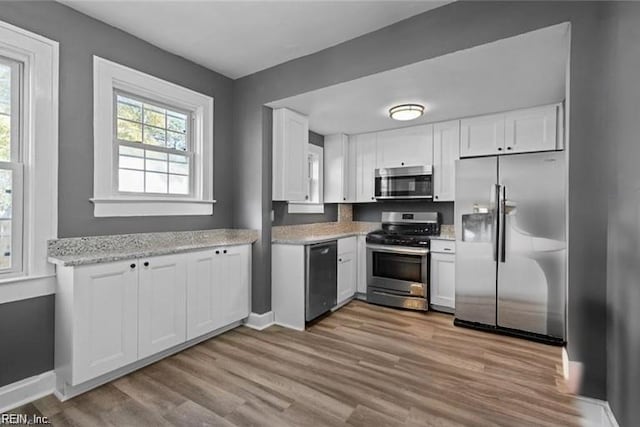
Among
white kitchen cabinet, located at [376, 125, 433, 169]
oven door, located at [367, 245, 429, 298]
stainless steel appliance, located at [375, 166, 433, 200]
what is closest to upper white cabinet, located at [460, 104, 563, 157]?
white kitchen cabinet, located at [376, 125, 433, 169]

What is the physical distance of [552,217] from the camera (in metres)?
2.84

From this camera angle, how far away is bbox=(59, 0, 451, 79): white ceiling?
2178 mm

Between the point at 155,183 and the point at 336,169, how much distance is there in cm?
246

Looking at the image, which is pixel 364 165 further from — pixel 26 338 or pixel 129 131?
pixel 26 338

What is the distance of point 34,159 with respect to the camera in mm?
2025

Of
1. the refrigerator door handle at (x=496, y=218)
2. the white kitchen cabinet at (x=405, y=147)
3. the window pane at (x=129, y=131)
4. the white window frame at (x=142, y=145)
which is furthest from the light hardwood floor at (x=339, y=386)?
the white kitchen cabinet at (x=405, y=147)

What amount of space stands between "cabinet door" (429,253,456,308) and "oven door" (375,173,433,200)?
811 mm

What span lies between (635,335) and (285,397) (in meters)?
1.92

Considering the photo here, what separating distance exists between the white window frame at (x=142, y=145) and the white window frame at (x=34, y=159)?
28cm

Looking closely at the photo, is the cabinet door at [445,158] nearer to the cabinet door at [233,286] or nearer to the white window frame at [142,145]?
the cabinet door at [233,286]

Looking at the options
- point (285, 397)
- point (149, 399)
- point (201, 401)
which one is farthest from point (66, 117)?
point (285, 397)

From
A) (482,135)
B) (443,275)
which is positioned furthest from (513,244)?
(482,135)

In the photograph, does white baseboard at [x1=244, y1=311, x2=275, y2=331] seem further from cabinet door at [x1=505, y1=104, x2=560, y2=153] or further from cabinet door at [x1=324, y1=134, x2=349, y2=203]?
cabinet door at [x1=505, y1=104, x2=560, y2=153]

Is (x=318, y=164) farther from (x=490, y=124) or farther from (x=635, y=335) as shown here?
(x=635, y=335)
